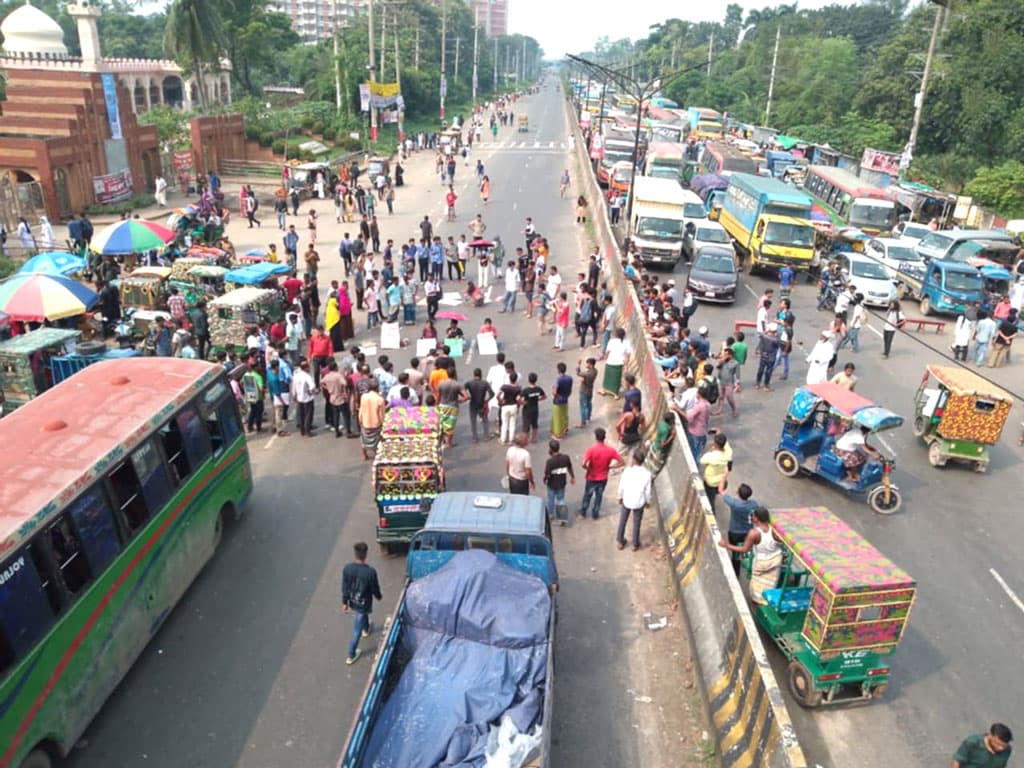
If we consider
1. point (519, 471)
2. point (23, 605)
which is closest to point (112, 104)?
point (519, 471)

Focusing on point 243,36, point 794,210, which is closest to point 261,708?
point 794,210

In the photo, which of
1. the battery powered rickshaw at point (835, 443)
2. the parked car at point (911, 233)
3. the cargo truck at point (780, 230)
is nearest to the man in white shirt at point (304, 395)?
the battery powered rickshaw at point (835, 443)

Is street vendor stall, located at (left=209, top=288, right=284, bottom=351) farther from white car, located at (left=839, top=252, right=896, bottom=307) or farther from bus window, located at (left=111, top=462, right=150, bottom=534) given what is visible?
white car, located at (left=839, top=252, right=896, bottom=307)

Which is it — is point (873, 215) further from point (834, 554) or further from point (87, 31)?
point (87, 31)

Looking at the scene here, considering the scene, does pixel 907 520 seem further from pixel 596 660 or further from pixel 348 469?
pixel 348 469

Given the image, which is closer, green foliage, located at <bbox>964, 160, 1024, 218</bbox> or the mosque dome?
green foliage, located at <bbox>964, 160, 1024, 218</bbox>

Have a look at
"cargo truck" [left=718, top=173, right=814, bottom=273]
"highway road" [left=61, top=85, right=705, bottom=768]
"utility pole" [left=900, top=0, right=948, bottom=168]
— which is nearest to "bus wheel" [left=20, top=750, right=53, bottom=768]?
"highway road" [left=61, top=85, right=705, bottom=768]
